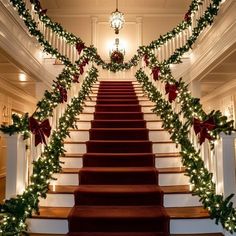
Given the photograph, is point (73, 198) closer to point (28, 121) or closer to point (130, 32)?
point (28, 121)

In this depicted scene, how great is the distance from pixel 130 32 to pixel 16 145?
9044mm

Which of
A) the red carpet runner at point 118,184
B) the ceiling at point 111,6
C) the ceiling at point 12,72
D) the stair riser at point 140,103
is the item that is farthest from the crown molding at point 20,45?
the ceiling at point 111,6

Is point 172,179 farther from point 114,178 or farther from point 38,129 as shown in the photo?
point 38,129

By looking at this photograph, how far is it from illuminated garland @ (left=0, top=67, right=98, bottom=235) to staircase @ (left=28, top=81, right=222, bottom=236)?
0.73 feet

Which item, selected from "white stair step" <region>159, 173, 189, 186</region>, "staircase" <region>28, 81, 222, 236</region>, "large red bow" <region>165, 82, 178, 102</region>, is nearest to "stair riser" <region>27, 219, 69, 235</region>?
"staircase" <region>28, 81, 222, 236</region>

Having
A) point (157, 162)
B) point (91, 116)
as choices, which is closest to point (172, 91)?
point (157, 162)

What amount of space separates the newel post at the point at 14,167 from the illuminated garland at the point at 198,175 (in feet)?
5.94

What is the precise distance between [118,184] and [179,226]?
39.6 inches

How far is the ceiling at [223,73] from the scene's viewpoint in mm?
5062

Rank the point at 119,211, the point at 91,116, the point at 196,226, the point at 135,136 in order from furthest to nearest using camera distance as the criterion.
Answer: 1. the point at 91,116
2. the point at 135,136
3. the point at 119,211
4. the point at 196,226

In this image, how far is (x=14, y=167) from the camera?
3117 mm

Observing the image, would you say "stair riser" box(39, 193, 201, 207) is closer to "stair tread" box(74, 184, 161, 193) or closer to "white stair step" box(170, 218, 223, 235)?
"stair tread" box(74, 184, 161, 193)

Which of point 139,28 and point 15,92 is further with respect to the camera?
point 139,28

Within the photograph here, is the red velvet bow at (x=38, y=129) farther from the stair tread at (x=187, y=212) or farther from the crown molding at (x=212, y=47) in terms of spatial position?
the crown molding at (x=212, y=47)
